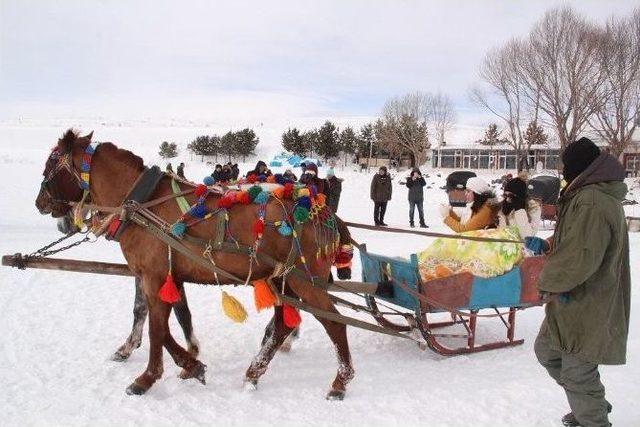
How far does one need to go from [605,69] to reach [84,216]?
25.1 m

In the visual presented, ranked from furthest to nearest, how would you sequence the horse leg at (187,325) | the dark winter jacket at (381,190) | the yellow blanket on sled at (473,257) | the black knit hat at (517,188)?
the dark winter jacket at (381,190)
the black knit hat at (517,188)
the yellow blanket on sled at (473,257)
the horse leg at (187,325)

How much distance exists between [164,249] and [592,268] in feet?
8.75

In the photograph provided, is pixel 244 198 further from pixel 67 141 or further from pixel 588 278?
pixel 588 278

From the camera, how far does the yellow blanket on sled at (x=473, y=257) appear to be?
14.8ft

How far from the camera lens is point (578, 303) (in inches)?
114

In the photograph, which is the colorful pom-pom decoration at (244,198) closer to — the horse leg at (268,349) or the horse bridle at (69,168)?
the horse leg at (268,349)

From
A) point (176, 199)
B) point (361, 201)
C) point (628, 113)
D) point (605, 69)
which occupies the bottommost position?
point (361, 201)

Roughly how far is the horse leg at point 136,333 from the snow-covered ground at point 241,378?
84 mm

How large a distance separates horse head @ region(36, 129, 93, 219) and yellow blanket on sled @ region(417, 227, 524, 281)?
288cm

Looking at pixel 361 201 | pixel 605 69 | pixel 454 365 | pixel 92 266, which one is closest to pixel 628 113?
pixel 605 69

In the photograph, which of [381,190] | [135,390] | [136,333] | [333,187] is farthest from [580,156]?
[381,190]

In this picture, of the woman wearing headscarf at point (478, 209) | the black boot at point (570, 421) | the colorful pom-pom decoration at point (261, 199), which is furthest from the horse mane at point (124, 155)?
the black boot at point (570, 421)

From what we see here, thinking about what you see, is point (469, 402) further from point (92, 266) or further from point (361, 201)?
point (361, 201)

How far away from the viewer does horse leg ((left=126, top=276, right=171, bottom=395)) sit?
375cm
